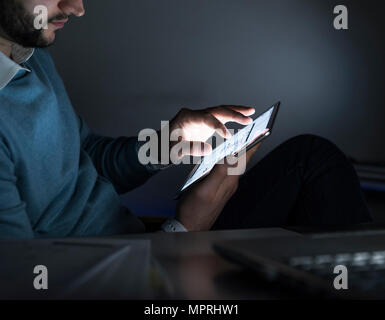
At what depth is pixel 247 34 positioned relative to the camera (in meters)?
1.87

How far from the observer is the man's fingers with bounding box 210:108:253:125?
3.41ft

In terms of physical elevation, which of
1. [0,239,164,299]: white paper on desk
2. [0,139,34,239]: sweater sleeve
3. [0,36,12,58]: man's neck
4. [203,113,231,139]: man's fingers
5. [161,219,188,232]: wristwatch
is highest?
[0,36,12,58]: man's neck

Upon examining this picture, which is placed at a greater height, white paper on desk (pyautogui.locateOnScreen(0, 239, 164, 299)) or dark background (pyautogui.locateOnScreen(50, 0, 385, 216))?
dark background (pyautogui.locateOnScreen(50, 0, 385, 216))

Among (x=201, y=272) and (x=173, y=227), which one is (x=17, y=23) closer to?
(x=173, y=227)

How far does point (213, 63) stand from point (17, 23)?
1079mm

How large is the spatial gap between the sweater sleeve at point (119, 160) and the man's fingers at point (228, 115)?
0.69 feet

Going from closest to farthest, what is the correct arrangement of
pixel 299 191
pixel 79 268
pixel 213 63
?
pixel 79 268 → pixel 299 191 → pixel 213 63

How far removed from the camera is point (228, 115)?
1085 millimetres

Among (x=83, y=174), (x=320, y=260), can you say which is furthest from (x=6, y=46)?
(x=320, y=260)

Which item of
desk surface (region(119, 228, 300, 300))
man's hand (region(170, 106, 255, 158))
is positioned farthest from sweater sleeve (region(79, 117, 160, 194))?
desk surface (region(119, 228, 300, 300))

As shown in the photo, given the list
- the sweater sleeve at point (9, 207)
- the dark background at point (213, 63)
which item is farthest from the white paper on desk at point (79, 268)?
the dark background at point (213, 63)

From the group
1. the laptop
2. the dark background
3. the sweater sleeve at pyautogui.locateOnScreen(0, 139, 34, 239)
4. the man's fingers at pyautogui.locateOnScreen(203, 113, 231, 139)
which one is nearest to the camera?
the laptop

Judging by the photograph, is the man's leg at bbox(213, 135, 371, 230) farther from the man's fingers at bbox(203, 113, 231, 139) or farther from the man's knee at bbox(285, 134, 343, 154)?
the man's fingers at bbox(203, 113, 231, 139)

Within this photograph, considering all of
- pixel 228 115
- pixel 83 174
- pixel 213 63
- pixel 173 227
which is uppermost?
pixel 213 63
